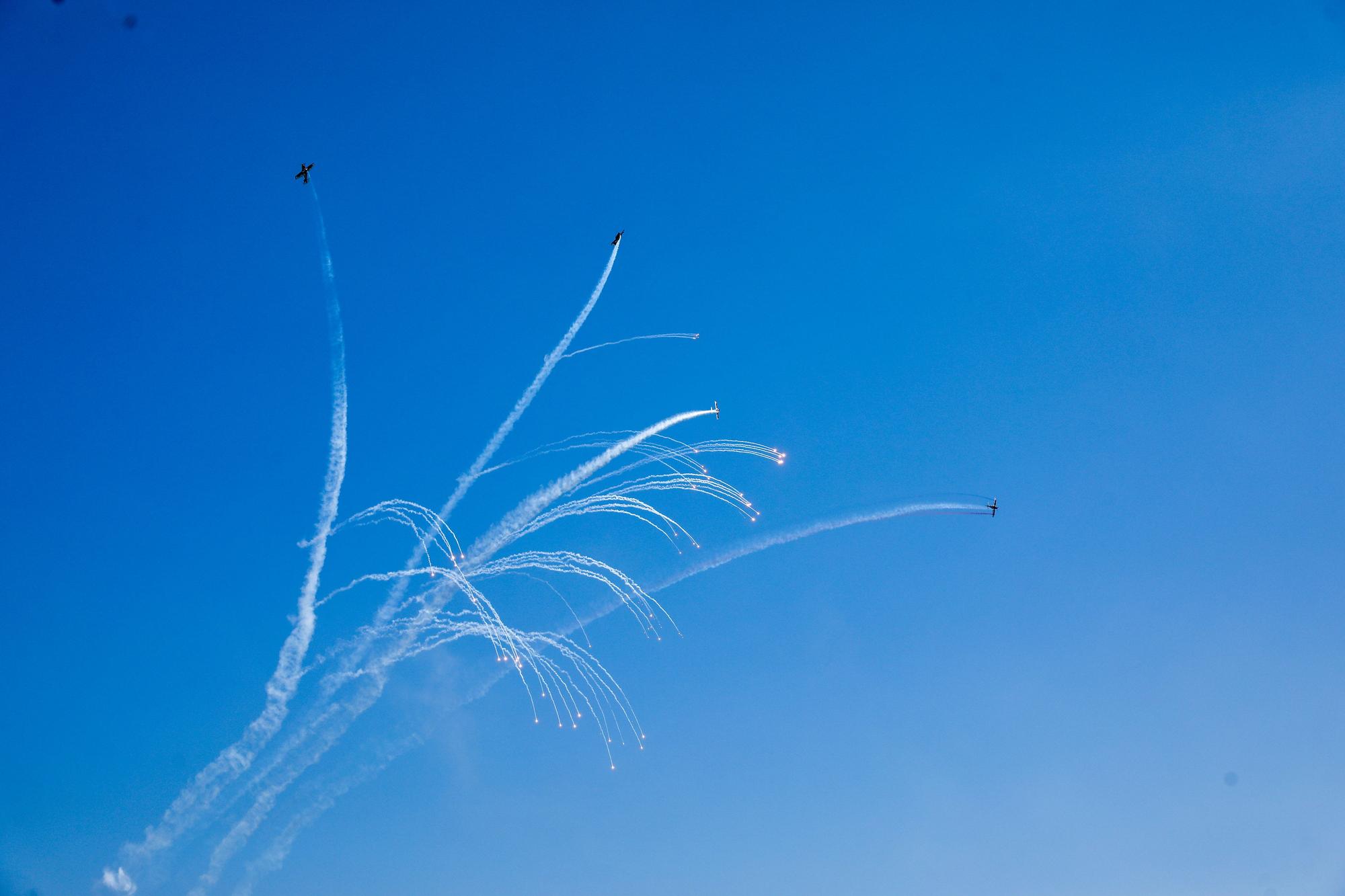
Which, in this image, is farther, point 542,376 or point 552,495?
point 542,376

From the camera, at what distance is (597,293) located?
37.9m

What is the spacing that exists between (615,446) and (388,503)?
1104cm

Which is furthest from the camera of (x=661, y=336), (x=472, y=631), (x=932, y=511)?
(x=932, y=511)

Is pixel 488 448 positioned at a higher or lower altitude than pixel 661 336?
lower

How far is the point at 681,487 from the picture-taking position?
35.4m

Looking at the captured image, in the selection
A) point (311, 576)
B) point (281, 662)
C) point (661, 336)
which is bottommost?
point (281, 662)

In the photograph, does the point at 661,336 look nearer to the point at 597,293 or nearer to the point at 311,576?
the point at 597,293

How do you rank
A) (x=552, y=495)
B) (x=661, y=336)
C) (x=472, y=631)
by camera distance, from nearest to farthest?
(x=472, y=631)
(x=552, y=495)
(x=661, y=336)

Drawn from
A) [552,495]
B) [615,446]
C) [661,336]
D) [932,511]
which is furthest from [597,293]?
[932,511]

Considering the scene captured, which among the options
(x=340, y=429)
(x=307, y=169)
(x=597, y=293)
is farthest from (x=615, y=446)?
(x=307, y=169)

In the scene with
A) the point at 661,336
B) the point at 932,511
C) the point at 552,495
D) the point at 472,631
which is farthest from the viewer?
the point at 932,511

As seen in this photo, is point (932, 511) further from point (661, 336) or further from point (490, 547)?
point (490, 547)

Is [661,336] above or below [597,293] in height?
below

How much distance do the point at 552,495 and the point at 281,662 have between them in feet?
47.7
